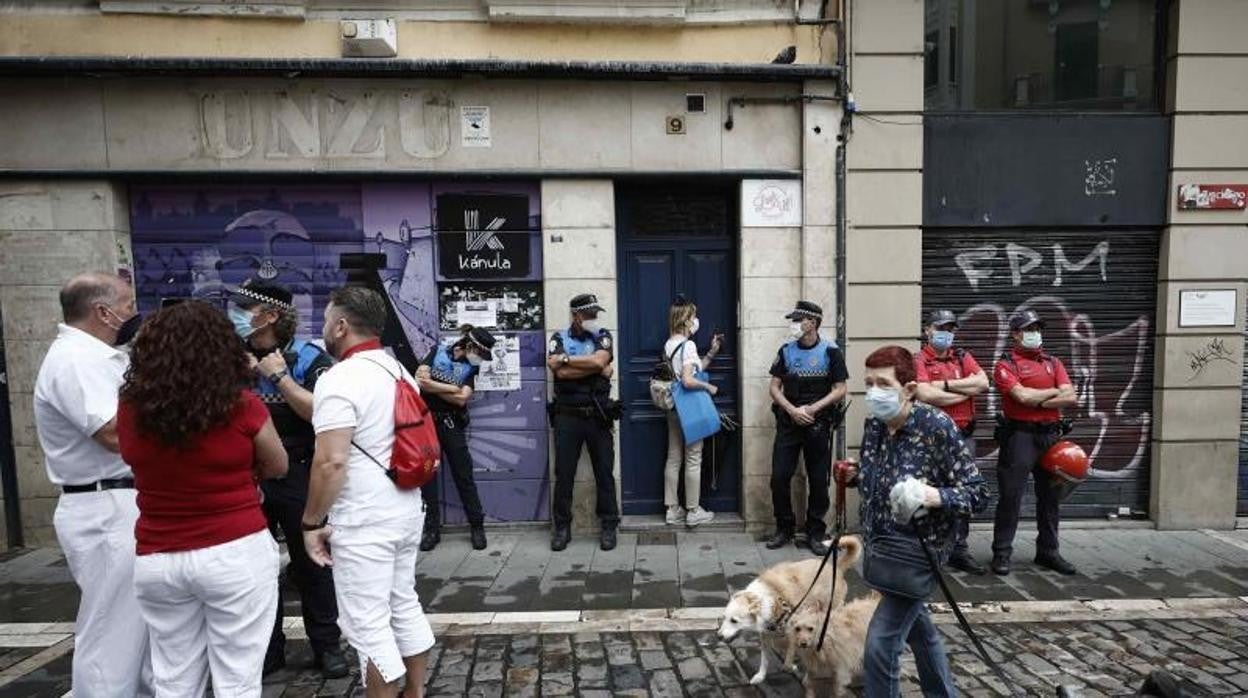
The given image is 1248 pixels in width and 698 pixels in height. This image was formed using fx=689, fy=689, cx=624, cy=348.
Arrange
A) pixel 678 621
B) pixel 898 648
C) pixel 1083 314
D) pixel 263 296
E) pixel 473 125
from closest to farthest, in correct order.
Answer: pixel 898 648 < pixel 263 296 < pixel 678 621 < pixel 473 125 < pixel 1083 314

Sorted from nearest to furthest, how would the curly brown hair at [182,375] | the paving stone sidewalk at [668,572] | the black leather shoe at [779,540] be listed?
the curly brown hair at [182,375], the paving stone sidewalk at [668,572], the black leather shoe at [779,540]

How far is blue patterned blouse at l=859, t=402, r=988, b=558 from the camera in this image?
312 centimetres

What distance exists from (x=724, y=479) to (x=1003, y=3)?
5723mm

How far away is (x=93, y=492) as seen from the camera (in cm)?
327

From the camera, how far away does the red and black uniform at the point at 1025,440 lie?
567 centimetres

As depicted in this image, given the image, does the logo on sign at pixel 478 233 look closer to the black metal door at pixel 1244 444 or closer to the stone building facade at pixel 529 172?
the stone building facade at pixel 529 172

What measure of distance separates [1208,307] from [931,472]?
5.82 m

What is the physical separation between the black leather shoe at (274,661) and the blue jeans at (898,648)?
344 centimetres

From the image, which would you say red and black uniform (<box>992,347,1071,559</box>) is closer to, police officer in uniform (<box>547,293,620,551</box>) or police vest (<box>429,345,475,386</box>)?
police officer in uniform (<box>547,293,620,551</box>)

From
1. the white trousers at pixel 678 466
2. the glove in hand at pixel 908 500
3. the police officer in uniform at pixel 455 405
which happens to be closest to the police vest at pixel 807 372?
the white trousers at pixel 678 466

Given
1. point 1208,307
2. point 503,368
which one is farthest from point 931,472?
point 1208,307

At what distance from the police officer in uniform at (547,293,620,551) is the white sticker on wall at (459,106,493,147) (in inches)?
71.7

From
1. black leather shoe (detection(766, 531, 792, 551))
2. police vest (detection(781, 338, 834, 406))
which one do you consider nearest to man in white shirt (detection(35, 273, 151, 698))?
black leather shoe (detection(766, 531, 792, 551))

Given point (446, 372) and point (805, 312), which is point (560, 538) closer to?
point (446, 372)
